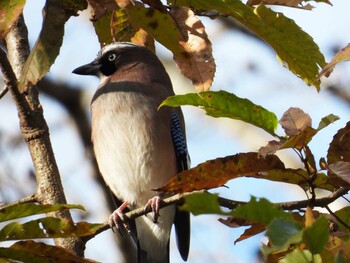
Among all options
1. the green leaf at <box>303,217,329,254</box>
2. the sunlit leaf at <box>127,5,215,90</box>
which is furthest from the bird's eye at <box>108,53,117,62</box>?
the green leaf at <box>303,217,329,254</box>

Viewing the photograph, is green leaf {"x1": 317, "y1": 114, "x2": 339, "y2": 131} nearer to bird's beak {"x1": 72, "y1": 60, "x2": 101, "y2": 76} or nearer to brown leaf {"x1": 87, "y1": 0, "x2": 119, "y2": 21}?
brown leaf {"x1": 87, "y1": 0, "x2": 119, "y2": 21}

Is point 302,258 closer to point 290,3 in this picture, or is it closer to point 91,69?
point 290,3

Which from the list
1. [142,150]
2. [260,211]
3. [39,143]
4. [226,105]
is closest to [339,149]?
[226,105]

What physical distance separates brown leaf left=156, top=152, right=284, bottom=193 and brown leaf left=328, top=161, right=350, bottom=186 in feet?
0.69

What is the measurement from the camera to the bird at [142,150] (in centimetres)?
486

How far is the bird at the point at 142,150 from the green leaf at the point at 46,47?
7.12 ft

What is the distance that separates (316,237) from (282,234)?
72 millimetres

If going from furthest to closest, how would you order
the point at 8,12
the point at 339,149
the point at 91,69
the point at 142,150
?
the point at 91,69, the point at 142,150, the point at 339,149, the point at 8,12

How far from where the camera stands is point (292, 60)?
2.97m

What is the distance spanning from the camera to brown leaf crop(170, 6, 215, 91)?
9.96 feet

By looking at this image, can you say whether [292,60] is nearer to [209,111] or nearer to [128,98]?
[209,111]

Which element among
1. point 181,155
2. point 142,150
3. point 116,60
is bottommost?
point 181,155

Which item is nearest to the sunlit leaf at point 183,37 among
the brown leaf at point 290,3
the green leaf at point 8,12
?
the brown leaf at point 290,3

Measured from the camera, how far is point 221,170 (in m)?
2.57
